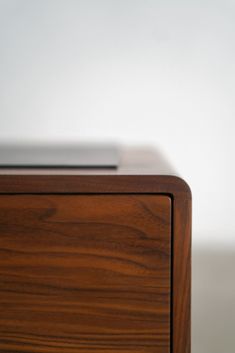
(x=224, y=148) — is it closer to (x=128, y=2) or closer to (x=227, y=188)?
(x=227, y=188)

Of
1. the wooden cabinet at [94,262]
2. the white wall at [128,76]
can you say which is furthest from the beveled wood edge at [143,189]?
the white wall at [128,76]

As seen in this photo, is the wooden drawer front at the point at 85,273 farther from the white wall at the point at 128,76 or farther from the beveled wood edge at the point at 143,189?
the white wall at the point at 128,76

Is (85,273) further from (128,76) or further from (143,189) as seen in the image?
(128,76)

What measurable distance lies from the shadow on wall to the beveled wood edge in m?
0.51

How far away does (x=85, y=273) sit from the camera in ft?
1.62

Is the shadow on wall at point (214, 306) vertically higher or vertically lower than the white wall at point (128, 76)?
lower

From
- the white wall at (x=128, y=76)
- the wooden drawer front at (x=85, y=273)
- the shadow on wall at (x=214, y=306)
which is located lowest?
the wooden drawer front at (x=85, y=273)

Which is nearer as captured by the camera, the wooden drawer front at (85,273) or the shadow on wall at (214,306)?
the wooden drawer front at (85,273)

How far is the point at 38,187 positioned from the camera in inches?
18.9

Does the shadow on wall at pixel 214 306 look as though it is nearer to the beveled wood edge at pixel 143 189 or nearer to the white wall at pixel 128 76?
the white wall at pixel 128 76

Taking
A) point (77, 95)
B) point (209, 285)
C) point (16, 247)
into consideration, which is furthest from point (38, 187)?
point (209, 285)

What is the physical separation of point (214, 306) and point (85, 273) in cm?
57

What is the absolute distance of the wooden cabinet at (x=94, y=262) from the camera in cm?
48

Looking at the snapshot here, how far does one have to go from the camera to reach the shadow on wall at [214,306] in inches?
38.7
